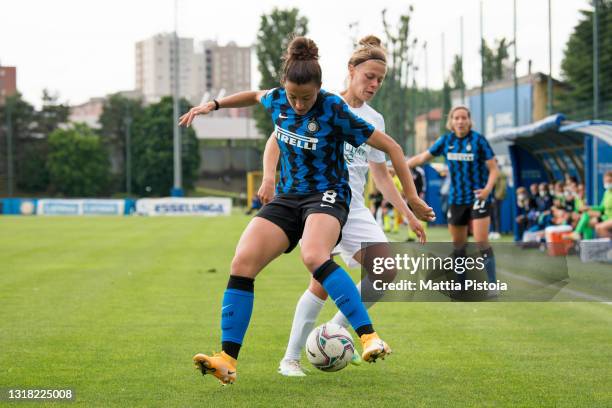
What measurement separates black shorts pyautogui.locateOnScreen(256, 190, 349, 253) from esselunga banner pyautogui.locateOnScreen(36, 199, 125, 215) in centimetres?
5431

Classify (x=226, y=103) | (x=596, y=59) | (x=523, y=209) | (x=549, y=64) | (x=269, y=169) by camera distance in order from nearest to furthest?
(x=226, y=103) < (x=269, y=169) < (x=523, y=209) < (x=596, y=59) < (x=549, y=64)

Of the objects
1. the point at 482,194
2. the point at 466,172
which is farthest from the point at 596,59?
the point at 482,194

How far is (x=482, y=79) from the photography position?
3347 centimetres

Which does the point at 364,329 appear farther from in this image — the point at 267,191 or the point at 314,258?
the point at 267,191

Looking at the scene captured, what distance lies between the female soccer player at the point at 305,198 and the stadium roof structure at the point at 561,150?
10.2 metres

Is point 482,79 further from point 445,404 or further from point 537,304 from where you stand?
point 445,404

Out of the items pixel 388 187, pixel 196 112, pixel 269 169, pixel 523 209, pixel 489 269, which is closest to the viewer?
pixel 196 112

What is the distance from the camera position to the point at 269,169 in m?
6.44

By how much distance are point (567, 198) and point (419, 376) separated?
13.6 meters

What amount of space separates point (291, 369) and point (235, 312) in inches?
31.1

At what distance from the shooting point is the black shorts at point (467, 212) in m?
11.4

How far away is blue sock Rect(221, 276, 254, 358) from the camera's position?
18.9ft

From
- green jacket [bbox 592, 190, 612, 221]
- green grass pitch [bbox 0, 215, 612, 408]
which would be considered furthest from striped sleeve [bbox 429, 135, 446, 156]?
green jacket [bbox 592, 190, 612, 221]

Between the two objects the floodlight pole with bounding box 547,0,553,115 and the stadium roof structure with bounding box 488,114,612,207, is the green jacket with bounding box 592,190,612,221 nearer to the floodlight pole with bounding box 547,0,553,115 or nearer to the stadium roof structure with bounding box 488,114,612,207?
the stadium roof structure with bounding box 488,114,612,207
